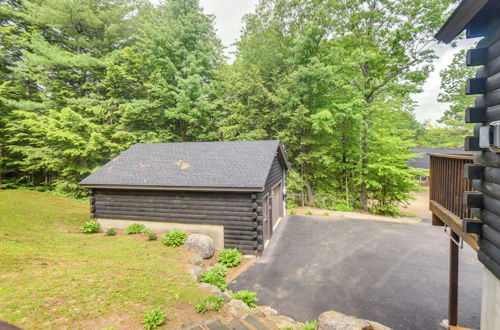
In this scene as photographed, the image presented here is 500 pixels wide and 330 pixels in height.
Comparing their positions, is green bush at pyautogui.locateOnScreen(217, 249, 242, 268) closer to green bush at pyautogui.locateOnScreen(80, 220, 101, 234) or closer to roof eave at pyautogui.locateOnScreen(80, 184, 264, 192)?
roof eave at pyautogui.locateOnScreen(80, 184, 264, 192)

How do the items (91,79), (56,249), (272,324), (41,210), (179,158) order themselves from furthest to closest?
(91,79)
(41,210)
(179,158)
(56,249)
(272,324)

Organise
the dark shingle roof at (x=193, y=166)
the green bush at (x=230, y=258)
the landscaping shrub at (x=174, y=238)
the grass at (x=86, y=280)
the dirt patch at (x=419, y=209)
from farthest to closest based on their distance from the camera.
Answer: the dirt patch at (x=419, y=209) → the dark shingle roof at (x=193, y=166) → the landscaping shrub at (x=174, y=238) → the green bush at (x=230, y=258) → the grass at (x=86, y=280)

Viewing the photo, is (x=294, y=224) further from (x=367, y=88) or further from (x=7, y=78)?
(x=7, y=78)

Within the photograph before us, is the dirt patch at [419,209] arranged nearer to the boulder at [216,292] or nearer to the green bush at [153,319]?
the boulder at [216,292]

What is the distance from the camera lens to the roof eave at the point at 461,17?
8.60 ft

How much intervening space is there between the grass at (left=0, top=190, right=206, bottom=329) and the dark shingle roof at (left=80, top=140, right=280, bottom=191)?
2.35 metres

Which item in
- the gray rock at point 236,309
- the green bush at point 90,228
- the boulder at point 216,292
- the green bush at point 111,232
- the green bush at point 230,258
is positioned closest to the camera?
the gray rock at point 236,309

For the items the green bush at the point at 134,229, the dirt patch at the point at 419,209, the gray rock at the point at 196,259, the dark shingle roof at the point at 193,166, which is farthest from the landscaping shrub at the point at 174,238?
the dirt patch at the point at 419,209

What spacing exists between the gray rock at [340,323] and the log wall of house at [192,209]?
3.69 m

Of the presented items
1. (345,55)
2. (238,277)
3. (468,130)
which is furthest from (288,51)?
(468,130)

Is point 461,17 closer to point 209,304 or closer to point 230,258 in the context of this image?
point 209,304

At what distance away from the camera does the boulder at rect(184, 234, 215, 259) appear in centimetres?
736

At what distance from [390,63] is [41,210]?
22.2m

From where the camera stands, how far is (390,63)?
1428cm
